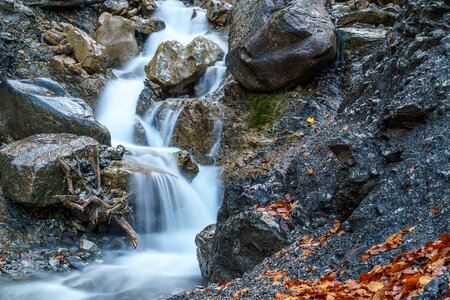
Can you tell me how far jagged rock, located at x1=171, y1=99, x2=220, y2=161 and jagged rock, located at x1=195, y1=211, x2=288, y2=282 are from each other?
479 cm

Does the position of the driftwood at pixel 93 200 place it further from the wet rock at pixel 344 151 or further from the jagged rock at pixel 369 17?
the jagged rock at pixel 369 17

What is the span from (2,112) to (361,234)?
10.1 metres

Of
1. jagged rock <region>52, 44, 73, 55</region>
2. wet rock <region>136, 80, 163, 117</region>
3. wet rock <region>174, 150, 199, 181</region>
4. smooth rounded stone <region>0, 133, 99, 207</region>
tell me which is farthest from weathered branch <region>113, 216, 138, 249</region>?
jagged rock <region>52, 44, 73, 55</region>

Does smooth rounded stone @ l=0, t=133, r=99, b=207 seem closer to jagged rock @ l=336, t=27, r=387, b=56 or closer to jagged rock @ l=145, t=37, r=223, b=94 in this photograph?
jagged rock @ l=145, t=37, r=223, b=94

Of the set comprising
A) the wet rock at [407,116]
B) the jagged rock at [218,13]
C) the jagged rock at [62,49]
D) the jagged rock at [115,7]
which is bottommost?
the wet rock at [407,116]

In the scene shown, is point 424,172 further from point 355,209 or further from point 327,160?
point 327,160

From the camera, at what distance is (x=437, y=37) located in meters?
5.82

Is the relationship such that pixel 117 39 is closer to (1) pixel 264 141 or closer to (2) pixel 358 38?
(1) pixel 264 141

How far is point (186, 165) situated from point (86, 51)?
20.5 ft

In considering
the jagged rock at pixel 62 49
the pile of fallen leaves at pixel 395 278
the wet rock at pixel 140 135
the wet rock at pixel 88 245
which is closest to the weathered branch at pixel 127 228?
the wet rock at pixel 88 245

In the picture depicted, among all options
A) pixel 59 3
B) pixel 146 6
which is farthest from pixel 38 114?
pixel 146 6

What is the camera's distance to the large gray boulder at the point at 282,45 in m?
10.6

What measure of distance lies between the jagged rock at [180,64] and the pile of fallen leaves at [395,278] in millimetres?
10852

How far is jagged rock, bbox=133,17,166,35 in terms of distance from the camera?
18.0 metres
